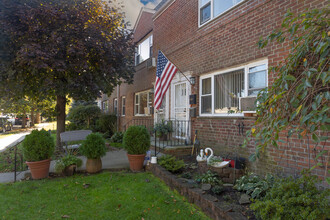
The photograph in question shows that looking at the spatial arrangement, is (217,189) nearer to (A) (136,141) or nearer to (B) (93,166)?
(A) (136,141)

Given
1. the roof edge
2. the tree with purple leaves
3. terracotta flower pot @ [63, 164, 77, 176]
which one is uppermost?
the roof edge

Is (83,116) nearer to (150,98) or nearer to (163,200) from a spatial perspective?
(150,98)

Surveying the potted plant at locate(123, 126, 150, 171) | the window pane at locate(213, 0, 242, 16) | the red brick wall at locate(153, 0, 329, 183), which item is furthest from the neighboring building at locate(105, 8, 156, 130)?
the potted plant at locate(123, 126, 150, 171)

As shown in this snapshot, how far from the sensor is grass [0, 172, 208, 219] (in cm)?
333

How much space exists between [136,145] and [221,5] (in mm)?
4689

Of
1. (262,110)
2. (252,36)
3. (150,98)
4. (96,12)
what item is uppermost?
(96,12)

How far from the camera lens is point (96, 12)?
7.86 m

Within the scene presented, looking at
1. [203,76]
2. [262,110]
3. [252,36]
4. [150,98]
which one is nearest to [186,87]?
[203,76]

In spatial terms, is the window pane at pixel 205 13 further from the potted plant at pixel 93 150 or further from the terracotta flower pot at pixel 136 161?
the potted plant at pixel 93 150

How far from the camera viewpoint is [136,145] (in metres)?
5.45

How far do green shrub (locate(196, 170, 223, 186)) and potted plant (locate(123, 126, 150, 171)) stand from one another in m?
1.73

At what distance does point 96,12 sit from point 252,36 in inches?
227

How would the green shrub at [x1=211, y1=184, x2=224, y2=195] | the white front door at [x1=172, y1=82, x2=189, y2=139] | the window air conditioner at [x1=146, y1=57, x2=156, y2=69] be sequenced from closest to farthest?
1. the green shrub at [x1=211, y1=184, x2=224, y2=195]
2. the white front door at [x1=172, y1=82, x2=189, y2=139]
3. the window air conditioner at [x1=146, y1=57, x2=156, y2=69]

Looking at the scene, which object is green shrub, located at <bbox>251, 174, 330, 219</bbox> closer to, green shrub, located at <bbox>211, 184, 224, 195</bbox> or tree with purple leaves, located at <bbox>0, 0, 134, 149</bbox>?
green shrub, located at <bbox>211, 184, 224, 195</bbox>
